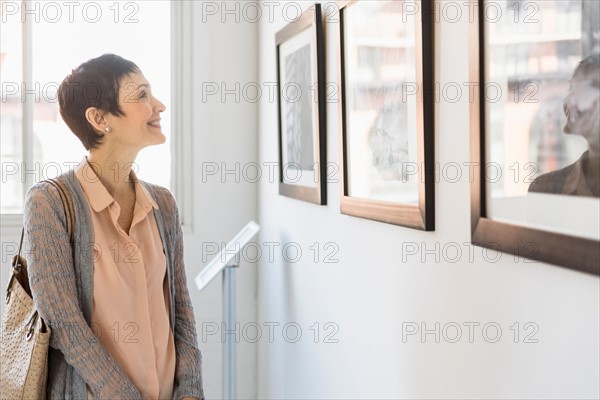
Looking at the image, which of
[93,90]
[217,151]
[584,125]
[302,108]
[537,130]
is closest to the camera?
[584,125]

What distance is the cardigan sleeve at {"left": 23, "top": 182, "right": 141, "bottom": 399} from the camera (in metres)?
1.89

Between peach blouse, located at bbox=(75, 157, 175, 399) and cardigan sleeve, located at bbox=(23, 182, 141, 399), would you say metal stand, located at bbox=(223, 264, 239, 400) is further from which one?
cardigan sleeve, located at bbox=(23, 182, 141, 399)

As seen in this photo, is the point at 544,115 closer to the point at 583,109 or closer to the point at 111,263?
the point at 583,109

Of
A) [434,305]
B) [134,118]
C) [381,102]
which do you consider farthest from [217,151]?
[434,305]

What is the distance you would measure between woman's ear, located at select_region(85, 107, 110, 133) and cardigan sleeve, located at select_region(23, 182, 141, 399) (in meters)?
0.24

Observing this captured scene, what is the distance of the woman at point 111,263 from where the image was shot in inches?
74.9

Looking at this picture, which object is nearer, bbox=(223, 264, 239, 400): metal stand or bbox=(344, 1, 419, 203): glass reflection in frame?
bbox=(344, 1, 419, 203): glass reflection in frame

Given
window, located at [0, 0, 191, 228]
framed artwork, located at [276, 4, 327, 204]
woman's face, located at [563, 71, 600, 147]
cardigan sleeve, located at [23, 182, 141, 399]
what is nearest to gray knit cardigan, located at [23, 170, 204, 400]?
cardigan sleeve, located at [23, 182, 141, 399]

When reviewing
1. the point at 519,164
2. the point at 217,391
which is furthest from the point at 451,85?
the point at 217,391

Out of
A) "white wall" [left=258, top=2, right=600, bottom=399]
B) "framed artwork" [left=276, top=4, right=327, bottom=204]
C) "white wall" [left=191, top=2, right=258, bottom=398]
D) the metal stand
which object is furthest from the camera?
"white wall" [left=191, top=2, right=258, bottom=398]

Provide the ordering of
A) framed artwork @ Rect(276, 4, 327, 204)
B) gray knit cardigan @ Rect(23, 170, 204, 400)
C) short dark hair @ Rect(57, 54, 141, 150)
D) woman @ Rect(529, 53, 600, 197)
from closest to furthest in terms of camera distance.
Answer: woman @ Rect(529, 53, 600, 197)
gray knit cardigan @ Rect(23, 170, 204, 400)
short dark hair @ Rect(57, 54, 141, 150)
framed artwork @ Rect(276, 4, 327, 204)

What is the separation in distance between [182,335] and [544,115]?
Answer: 1.22 metres

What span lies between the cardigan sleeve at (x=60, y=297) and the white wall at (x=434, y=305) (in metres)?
0.71

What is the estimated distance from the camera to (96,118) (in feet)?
6.80
